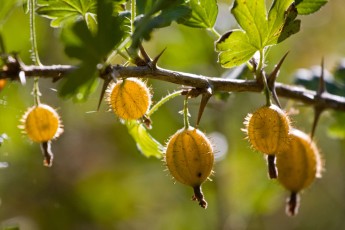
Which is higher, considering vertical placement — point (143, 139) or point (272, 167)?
point (272, 167)

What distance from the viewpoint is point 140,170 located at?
5836mm

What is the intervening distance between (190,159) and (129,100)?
Answer: 0.32 m

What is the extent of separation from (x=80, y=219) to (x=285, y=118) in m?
3.50

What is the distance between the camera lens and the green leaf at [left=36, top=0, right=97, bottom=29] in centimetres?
250

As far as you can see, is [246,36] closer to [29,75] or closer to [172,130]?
[29,75]

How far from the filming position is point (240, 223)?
467 centimetres

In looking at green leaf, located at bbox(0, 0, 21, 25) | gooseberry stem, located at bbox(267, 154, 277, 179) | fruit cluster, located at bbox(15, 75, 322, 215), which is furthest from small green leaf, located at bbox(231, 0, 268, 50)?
green leaf, located at bbox(0, 0, 21, 25)

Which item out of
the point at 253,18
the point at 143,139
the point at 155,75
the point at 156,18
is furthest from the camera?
the point at 143,139

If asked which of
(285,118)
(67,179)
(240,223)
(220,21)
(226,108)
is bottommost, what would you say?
(67,179)

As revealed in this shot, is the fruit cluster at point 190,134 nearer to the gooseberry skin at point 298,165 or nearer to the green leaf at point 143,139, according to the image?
the green leaf at point 143,139

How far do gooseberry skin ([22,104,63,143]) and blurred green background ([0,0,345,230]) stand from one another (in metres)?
2.17

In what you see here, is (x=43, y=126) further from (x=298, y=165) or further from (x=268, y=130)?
(x=298, y=165)

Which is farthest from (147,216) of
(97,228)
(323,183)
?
(323,183)

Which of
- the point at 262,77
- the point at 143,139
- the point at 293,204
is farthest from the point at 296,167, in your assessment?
the point at 143,139
